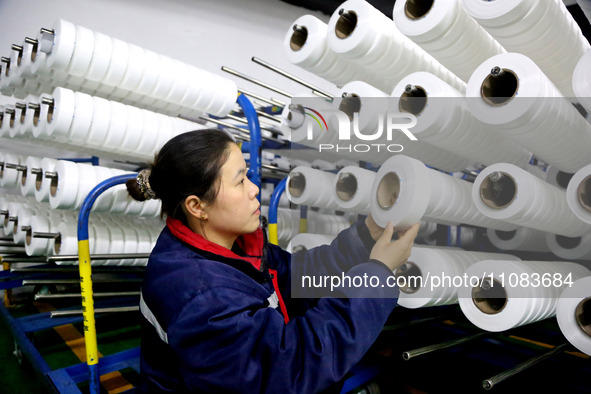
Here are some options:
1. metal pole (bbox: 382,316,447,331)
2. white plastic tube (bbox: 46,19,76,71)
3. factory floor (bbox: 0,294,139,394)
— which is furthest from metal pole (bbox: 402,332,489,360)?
white plastic tube (bbox: 46,19,76,71)

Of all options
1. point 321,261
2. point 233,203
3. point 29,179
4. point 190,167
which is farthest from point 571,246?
point 29,179

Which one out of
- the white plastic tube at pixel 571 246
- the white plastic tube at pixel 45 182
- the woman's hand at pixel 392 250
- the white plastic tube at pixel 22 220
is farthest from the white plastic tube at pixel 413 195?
the white plastic tube at pixel 22 220

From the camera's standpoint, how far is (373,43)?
111 centimetres

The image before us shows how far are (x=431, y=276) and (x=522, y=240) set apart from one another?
666mm

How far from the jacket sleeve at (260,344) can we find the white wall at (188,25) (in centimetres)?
289

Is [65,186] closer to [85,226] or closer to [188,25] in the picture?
[85,226]

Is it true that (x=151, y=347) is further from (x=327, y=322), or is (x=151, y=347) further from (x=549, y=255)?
(x=549, y=255)

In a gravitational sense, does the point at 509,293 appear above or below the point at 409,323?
above

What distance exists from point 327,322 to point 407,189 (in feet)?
1.11

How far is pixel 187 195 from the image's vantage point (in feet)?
2.97

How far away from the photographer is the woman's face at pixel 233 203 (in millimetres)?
902

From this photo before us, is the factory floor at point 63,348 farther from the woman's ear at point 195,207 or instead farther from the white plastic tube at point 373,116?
the white plastic tube at point 373,116

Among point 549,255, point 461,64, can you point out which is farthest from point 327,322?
point 549,255

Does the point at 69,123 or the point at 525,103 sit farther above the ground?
the point at 525,103
